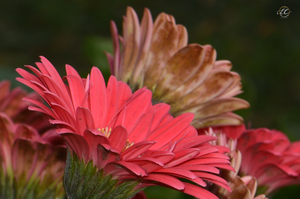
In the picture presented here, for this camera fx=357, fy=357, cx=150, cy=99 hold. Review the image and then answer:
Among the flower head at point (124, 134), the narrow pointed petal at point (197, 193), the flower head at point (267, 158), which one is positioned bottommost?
Answer: the flower head at point (267, 158)

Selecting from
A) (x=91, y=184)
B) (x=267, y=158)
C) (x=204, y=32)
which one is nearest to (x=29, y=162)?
(x=91, y=184)

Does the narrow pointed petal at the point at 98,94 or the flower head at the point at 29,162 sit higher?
the narrow pointed petal at the point at 98,94

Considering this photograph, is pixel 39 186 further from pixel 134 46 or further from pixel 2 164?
pixel 134 46

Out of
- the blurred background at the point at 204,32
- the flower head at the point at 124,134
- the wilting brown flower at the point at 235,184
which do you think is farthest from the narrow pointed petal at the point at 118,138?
the blurred background at the point at 204,32

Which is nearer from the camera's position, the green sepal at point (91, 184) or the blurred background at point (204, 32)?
the green sepal at point (91, 184)

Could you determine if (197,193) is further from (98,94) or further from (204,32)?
(204,32)

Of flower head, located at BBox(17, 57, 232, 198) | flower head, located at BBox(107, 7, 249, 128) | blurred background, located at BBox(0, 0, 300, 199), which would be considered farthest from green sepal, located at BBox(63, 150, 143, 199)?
blurred background, located at BBox(0, 0, 300, 199)

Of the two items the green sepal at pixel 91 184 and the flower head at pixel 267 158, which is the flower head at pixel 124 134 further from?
the flower head at pixel 267 158

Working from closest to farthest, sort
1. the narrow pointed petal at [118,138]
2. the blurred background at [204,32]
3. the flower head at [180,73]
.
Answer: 1. the narrow pointed petal at [118,138]
2. the flower head at [180,73]
3. the blurred background at [204,32]
